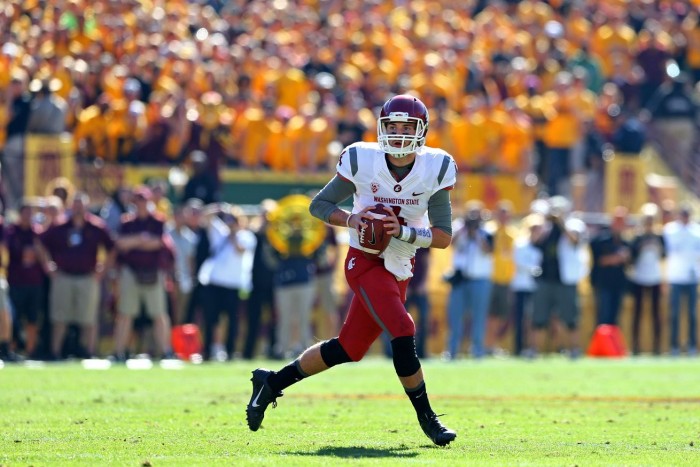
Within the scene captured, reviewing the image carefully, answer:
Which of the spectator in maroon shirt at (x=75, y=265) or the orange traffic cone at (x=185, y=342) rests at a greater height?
the spectator in maroon shirt at (x=75, y=265)

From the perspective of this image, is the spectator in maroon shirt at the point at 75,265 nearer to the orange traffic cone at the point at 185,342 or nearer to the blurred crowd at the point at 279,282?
the blurred crowd at the point at 279,282

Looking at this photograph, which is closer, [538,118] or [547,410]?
[547,410]

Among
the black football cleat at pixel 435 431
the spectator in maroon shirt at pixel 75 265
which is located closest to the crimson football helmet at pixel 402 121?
the black football cleat at pixel 435 431

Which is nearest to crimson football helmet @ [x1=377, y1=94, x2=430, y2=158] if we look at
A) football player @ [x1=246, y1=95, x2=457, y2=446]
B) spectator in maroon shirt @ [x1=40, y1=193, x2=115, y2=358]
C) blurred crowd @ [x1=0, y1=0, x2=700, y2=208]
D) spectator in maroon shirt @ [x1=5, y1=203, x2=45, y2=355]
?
football player @ [x1=246, y1=95, x2=457, y2=446]

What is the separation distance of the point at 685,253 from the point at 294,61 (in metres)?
6.50

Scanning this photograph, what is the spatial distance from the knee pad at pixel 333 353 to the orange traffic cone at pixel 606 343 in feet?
35.2

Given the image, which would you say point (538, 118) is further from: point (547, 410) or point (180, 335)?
point (547, 410)

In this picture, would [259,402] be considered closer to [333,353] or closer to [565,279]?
[333,353]

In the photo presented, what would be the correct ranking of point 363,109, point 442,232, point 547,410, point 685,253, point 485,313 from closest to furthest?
point 442,232 → point 547,410 → point 485,313 → point 685,253 → point 363,109

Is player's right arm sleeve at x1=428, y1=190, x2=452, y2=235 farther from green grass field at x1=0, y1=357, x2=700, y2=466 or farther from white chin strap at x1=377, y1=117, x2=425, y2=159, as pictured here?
green grass field at x1=0, y1=357, x2=700, y2=466

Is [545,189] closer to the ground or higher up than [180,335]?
higher up

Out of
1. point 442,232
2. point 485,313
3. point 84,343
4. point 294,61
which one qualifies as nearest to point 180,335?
point 84,343

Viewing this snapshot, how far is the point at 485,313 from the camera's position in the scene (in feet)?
59.3

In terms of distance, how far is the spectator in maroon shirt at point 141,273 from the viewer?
1638 cm
